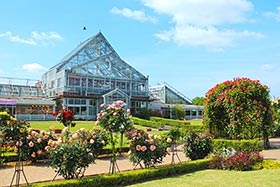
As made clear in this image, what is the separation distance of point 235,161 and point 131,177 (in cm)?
386

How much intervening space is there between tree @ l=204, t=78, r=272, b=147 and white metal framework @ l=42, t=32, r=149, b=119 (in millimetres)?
26532

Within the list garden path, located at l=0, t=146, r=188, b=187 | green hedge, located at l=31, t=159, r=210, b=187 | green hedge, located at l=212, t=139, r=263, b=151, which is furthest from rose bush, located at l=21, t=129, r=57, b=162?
green hedge, located at l=212, t=139, r=263, b=151

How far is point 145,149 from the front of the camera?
9.48m

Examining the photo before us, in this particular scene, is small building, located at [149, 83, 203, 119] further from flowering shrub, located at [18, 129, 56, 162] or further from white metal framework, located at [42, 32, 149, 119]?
flowering shrub, located at [18, 129, 56, 162]

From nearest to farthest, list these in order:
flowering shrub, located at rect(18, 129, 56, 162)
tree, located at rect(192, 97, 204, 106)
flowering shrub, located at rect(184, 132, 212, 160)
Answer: flowering shrub, located at rect(18, 129, 56, 162) < flowering shrub, located at rect(184, 132, 212, 160) < tree, located at rect(192, 97, 204, 106)

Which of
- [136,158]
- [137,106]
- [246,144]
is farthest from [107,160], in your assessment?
[137,106]

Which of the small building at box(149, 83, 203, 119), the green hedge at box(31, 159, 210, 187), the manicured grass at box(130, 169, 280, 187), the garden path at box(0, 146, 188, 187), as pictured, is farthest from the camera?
the small building at box(149, 83, 203, 119)

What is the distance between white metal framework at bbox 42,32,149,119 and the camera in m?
41.2

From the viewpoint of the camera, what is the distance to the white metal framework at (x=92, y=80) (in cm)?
4122

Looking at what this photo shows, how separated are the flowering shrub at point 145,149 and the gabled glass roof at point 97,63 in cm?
3312

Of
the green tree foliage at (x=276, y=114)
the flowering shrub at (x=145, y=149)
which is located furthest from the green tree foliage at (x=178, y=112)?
the flowering shrub at (x=145, y=149)

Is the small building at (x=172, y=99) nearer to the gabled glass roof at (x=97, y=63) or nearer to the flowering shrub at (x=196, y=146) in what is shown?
the gabled glass roof at (x=97, y=63)

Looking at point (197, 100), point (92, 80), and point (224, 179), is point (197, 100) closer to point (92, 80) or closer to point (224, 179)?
Answer: point (92, 80)

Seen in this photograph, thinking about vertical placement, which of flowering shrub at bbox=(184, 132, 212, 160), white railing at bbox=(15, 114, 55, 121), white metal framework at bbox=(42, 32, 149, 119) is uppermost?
white metal framework at bbox=(42, 32, 149, 119)
